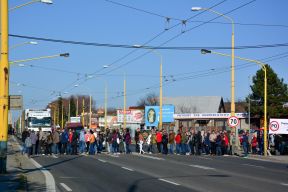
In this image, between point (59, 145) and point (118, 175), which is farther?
point (59, 145)

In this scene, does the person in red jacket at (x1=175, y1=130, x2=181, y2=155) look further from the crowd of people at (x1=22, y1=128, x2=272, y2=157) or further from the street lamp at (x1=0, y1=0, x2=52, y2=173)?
the street lamp at (x1=0, y1=0, x2=52, y2=173)

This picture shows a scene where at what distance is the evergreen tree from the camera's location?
73869 mm

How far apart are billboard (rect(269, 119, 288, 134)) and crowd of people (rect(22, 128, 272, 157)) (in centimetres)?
124

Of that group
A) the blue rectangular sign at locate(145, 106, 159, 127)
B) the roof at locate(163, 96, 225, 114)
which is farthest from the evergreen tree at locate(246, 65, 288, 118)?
the roof at locate(163, 96, 225, 114)

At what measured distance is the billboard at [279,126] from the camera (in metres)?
36.9

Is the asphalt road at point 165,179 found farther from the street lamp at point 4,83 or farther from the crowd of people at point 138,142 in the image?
the crowd of people at point 138,142

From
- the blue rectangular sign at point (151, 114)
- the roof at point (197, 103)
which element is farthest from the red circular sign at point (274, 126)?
the roof at point (197, 103)

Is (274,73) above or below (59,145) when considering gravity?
above

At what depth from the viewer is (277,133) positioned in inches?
1460

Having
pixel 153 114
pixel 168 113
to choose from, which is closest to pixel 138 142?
pixel 153 114

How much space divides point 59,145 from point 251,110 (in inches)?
1822

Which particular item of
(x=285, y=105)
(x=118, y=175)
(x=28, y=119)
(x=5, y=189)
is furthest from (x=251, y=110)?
(x=5, y=189)

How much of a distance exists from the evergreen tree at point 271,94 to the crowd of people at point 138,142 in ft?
120

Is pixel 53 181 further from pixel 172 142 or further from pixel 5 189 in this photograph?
pixel 172 142
